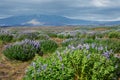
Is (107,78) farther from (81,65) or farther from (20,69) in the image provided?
(20,69)

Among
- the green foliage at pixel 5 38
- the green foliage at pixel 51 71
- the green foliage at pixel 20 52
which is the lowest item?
the green foliage at pixel 5 38

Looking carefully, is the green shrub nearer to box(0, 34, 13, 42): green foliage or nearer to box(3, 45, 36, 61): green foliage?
box(3, 45, 36, 61): green foliage

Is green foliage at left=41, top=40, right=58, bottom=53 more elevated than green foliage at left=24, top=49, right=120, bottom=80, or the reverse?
green foliage at left=24, top=49, right=120, bottom=80

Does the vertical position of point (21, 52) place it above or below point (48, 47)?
above

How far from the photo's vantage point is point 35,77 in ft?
24.2

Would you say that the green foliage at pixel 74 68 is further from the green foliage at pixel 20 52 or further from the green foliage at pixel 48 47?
the green foliage at pixel 48 47

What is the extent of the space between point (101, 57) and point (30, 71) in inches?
63.8

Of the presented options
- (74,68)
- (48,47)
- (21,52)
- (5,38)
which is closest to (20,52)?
(21,52)

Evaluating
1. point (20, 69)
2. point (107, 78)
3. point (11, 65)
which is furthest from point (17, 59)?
point (107, 78)

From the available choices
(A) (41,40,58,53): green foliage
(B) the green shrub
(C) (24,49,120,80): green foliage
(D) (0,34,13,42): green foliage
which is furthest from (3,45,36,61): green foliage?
(D) (0,34,13,42): green foliage

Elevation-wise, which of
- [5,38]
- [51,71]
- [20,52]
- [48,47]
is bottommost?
[5,38]

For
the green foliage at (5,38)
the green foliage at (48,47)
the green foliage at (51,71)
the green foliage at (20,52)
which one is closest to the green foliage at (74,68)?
the green foliage at (51,71)

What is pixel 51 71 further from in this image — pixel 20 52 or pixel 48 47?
pixel 48 47

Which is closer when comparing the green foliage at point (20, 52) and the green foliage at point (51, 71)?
the green foliage at point (51, 71)
